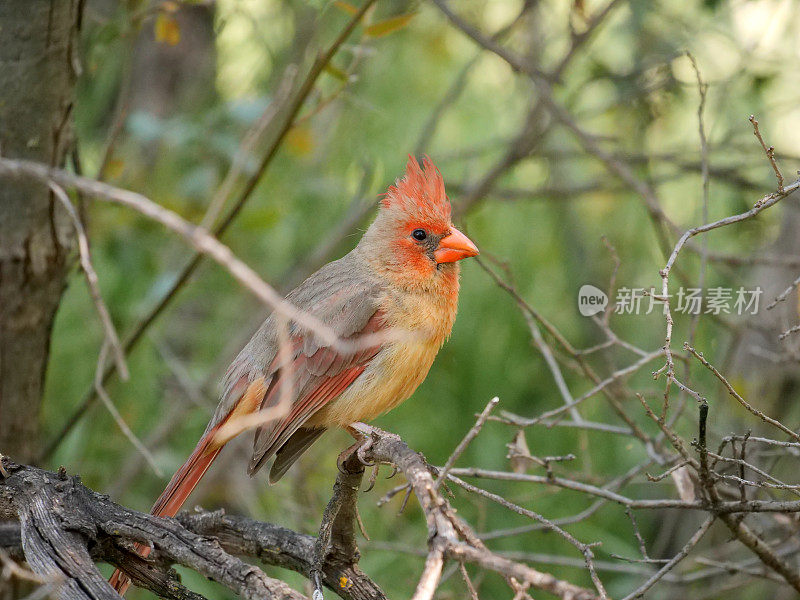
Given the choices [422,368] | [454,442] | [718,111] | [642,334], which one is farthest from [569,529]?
[718,111]

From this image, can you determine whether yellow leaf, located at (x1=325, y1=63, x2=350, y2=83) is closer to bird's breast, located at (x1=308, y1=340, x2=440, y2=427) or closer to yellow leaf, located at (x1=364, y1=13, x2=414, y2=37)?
yellow leaf, located at (x1=364, y1=13, x2=414, y2=37)

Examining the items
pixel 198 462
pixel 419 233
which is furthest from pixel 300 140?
pixel 198 462

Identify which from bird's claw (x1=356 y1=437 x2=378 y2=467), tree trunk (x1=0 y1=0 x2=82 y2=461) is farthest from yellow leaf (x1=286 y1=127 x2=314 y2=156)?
bird's claw (x1=356 y1=437 x2=378 y2=467)

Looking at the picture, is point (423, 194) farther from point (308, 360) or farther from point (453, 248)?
point (308, 360)

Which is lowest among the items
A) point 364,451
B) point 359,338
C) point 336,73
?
point 364,451

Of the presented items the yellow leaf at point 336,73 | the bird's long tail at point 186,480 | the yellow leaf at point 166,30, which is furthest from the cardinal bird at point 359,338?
the yellow leaf at point 166,30

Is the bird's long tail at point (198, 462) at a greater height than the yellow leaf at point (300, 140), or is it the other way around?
the yellow leaf at point (300, 140)

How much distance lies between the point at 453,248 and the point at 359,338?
462 millimetres

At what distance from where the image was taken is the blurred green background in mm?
4125

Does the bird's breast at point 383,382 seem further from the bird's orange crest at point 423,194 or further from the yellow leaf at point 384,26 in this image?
the yellow leaf at point 384,26

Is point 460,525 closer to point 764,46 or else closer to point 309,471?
point 309,471

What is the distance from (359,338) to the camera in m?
3.04

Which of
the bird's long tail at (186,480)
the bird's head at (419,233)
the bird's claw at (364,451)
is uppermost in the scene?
the bird's head at (419,233)

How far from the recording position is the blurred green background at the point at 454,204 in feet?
13.5
